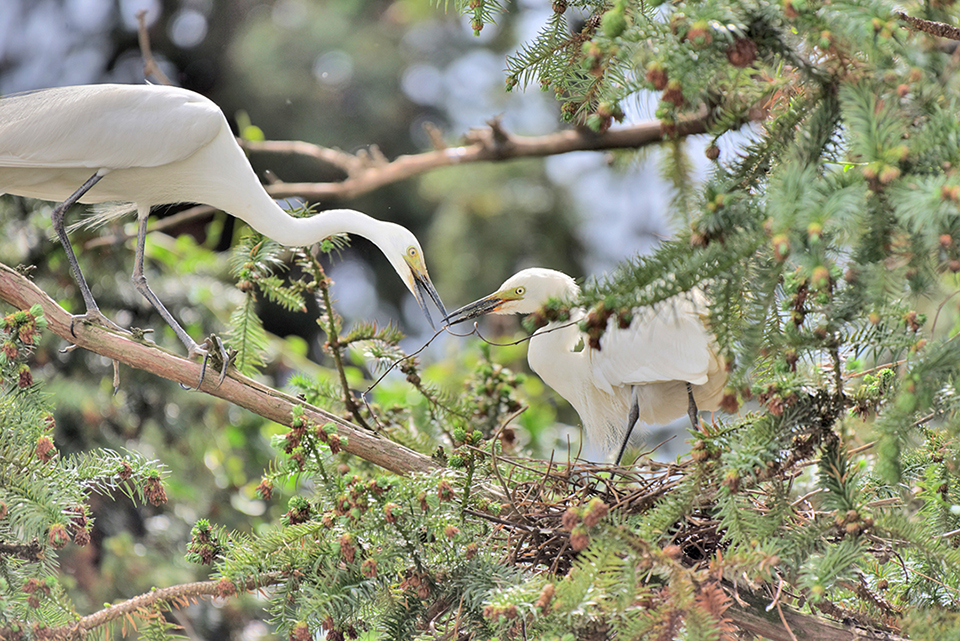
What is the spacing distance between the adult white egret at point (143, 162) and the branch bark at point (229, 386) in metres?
0.27

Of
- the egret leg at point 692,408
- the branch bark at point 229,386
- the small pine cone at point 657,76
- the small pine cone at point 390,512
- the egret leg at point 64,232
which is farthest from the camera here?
the egret leg at point 692,408

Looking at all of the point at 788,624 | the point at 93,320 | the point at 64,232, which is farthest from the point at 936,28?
the point at 64,232

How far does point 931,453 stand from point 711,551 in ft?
1.33

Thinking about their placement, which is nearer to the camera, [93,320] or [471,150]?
[93,320]

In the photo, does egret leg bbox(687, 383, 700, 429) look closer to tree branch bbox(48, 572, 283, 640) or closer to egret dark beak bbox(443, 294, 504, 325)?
egret dark beak bbox(443, 294, 504, 325)

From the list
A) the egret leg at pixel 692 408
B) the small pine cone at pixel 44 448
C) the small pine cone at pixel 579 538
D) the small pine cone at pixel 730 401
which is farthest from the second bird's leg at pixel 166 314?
the egret leg at pixel 692 408

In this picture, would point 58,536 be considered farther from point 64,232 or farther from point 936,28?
point 936,28

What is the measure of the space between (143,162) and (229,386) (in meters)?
0.69

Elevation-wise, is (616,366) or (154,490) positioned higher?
(154,490)

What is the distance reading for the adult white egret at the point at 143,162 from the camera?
6.22ft

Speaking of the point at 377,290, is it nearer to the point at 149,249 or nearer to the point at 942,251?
the point at 149,249

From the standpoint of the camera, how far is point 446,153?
3129 mm

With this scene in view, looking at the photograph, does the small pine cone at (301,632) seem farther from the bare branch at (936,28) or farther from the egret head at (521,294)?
the bare branch at (936,28)

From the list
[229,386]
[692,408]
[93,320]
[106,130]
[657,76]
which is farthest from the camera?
[692,408]
